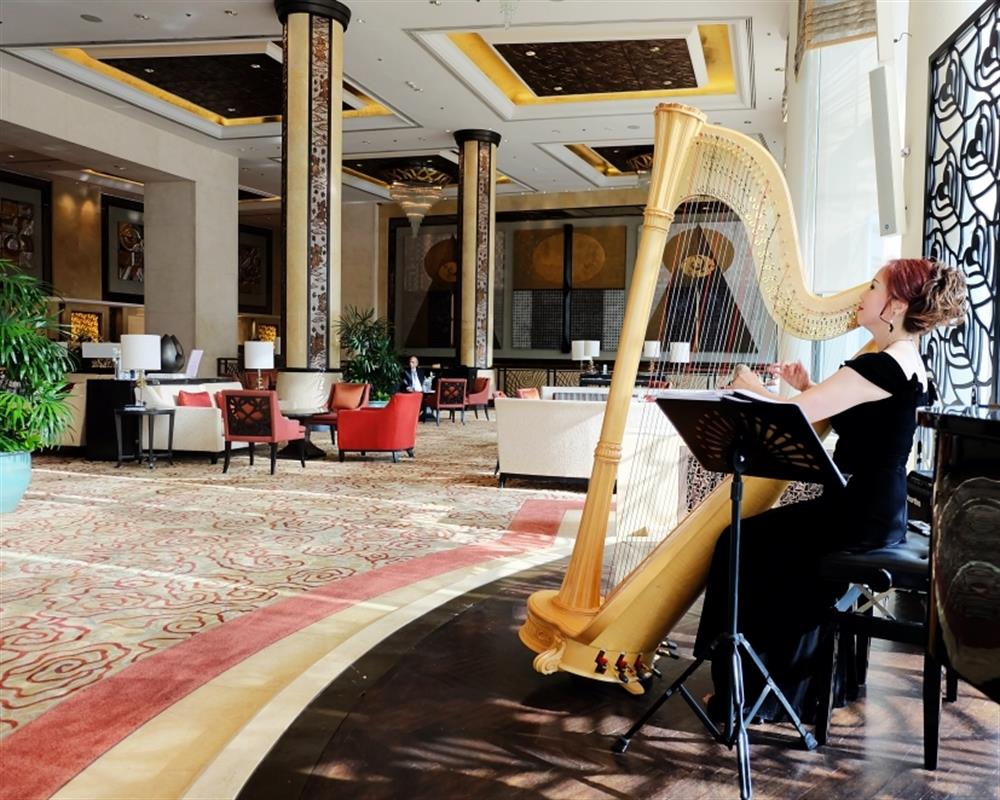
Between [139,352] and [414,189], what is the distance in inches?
403

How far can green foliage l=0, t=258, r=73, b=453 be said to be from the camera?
5648 mm

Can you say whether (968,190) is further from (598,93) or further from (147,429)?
(598,93)

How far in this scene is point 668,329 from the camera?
2.79 metres

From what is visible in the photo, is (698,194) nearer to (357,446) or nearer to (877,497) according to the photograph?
(877,497)

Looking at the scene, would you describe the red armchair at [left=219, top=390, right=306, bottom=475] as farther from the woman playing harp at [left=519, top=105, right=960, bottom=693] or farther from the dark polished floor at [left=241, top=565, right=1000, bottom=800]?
the woman playing harp at [left=519, top=105, right=960, bottom=693]

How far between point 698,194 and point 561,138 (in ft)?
43.1

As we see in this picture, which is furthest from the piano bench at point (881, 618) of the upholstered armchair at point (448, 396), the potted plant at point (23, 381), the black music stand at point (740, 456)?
the upholstered armchair at point (448, 396)

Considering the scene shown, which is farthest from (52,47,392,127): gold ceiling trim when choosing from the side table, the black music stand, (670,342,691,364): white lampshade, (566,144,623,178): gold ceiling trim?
the black music stand

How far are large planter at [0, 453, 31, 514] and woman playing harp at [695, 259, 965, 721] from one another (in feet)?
16.7

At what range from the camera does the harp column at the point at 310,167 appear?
962cm

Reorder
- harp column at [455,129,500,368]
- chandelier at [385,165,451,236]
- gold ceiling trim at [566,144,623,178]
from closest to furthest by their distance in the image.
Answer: harp column at [455,129,500,368] < gold ceiling trim at [566,144,623,178] < chandelier at [385,165,451,236]

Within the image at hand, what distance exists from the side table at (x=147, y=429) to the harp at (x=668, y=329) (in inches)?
263

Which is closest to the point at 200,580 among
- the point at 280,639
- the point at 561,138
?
the point at 280,639

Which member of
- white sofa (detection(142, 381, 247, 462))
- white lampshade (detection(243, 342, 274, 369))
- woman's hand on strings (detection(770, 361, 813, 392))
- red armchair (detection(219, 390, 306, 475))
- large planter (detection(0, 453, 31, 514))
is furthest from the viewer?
white lampshade (detection(243, 342, 274, 369))
